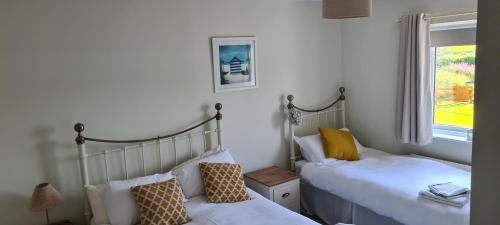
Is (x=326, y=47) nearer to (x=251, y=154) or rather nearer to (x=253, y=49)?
(x=253, y=49)

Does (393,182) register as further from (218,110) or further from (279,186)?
(218,110)

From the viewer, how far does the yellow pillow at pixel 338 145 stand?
13.0 ft

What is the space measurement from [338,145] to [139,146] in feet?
6.46

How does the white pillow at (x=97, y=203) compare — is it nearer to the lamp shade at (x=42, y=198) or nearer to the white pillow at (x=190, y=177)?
the lamp shade at (x=42, y=198)

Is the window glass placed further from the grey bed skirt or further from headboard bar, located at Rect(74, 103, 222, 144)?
headboard bar, located at Rect(74, 103, 222, 144)

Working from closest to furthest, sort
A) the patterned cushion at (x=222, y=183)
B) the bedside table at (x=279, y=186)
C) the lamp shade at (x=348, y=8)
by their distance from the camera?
the lamp shade at (x=348, y=8) → the patterned cushion at (x=222, y=183) → the bedside table at (x=279, y=186)

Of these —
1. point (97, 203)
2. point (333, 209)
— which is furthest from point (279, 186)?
point (97, 203)

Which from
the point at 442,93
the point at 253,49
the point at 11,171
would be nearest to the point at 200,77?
the point at 253,49

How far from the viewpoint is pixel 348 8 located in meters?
2.50

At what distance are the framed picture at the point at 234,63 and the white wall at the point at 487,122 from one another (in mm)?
3110

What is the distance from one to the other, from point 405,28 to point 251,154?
1919mm

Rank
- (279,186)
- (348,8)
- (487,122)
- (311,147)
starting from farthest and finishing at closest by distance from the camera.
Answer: (311,147) → (279,186) → (348,8) → (487,122)

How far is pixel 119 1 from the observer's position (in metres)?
3.04

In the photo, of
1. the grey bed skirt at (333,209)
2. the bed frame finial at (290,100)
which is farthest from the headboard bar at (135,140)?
the grey bed skirt at (333,209)
